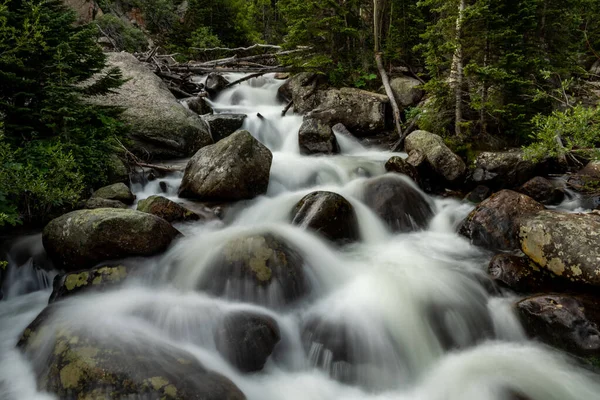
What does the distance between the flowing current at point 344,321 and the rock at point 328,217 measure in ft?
0.74

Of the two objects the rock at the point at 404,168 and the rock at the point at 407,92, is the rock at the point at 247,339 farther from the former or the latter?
the rock at the point at 407,92

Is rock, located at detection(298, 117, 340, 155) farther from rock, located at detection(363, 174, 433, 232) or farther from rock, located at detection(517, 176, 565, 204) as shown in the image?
rock, located at detection(517, 176, 565, 204)

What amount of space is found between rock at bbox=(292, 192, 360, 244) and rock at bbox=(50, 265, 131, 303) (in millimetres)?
3216

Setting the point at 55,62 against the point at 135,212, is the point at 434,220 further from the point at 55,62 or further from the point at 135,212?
the point at 55,62

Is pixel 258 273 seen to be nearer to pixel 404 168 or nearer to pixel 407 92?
pixel 404 168

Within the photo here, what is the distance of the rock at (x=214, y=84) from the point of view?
15879 millimetres

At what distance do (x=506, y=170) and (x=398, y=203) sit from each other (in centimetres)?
303

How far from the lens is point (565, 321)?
13.9 feet

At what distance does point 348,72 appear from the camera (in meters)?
14.8

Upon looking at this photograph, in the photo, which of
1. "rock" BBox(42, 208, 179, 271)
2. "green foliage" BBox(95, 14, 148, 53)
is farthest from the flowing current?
"green foliage" BBox(95, 14, 148, 53)

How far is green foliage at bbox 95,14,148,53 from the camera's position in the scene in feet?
66.7

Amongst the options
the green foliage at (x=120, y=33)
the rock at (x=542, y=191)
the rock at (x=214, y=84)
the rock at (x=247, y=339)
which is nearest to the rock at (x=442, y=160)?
the rock at (x=542, y=191)

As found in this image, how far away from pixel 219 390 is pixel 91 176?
5900mm

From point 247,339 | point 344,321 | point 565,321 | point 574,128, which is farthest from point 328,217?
point 574,128
